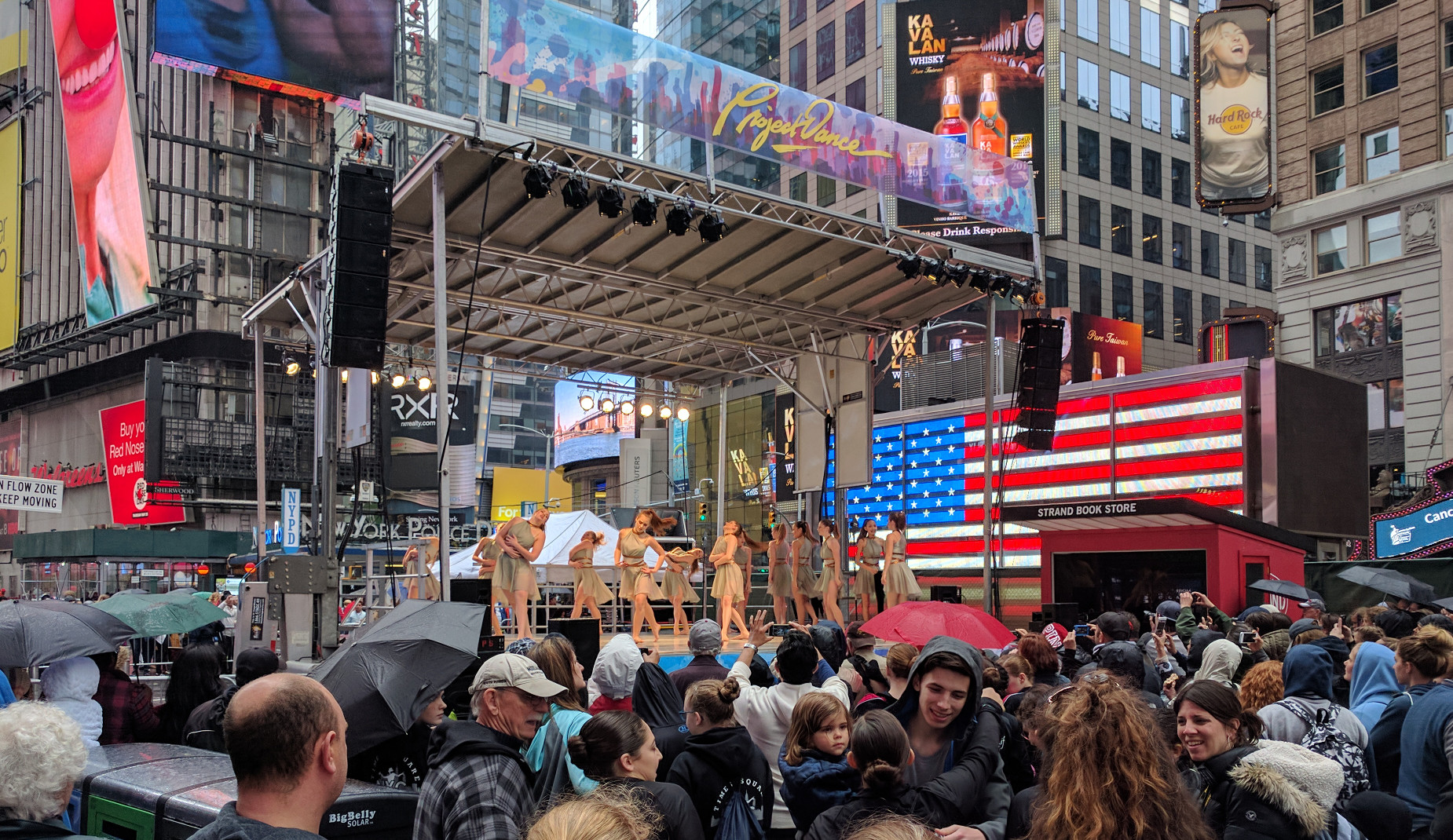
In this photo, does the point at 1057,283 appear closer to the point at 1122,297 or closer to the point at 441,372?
the point at 1122,297

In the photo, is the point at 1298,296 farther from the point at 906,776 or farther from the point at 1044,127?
the point at 906,776

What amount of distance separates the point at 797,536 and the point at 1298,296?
21.3 meters

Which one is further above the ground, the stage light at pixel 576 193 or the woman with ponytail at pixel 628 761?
the stage light at pixel 576 193

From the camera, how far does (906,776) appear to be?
12.9 ft

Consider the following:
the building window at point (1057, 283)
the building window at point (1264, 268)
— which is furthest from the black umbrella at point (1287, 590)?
the building window at point (1264, 268)

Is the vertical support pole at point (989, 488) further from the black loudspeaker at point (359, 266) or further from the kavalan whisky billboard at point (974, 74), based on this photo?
the kavalan whisky billboard at point (974, 74)

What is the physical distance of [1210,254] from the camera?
5131cm

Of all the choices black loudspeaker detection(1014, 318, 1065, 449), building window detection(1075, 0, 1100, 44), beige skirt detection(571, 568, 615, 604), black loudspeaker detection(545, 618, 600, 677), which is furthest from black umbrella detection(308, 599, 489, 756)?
building window detection(1075, 0, 1100, 44)

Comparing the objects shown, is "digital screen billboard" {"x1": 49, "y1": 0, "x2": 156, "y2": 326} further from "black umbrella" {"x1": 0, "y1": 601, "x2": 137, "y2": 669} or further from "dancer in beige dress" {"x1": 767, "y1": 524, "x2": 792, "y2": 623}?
"black umbrella" {"x1": 0, "y1": 601, "x2": 137, "y2": 669}

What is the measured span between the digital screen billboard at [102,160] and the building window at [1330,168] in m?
35.9

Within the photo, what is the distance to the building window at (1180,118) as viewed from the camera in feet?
164

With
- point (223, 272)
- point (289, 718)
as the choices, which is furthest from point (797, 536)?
point (223, 272)

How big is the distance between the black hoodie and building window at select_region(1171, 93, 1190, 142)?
51.4 meters

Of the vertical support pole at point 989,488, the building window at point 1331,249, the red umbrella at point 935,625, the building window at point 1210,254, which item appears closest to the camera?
the red umbrella at point 935,625
